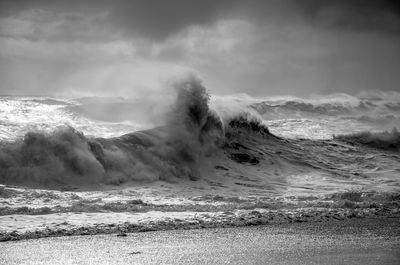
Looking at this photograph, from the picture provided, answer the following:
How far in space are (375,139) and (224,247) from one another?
22.6m

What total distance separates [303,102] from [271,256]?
38937 millimetres

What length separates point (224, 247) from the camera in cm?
733

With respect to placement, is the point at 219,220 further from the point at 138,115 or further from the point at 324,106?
the point at 324,106

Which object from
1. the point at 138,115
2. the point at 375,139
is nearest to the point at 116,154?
the point at 138,115

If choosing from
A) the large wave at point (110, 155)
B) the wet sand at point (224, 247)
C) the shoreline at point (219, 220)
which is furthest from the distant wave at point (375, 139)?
the wet sand at point (224, 247)

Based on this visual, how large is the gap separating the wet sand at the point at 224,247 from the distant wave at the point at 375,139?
61.8 feet

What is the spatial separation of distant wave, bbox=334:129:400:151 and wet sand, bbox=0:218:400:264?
61.8 ft

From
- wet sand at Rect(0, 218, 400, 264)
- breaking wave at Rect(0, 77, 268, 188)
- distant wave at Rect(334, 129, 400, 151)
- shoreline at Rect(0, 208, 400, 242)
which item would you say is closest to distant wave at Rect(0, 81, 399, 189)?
breaking wave at Rect(0, 77, 268, 188)

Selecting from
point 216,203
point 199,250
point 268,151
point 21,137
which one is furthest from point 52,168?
point 268,151

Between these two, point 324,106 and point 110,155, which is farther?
point 324,106

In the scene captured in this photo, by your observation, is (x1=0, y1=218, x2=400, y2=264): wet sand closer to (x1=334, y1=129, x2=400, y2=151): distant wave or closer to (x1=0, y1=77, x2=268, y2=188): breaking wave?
(x1=0, y1=77, x2=268, y2=188): breaking wave

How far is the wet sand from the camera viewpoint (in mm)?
6484

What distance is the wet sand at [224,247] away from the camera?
21.3 ft

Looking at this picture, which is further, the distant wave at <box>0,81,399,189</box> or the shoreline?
the distant wave at <box>0,81,399,189</box>
